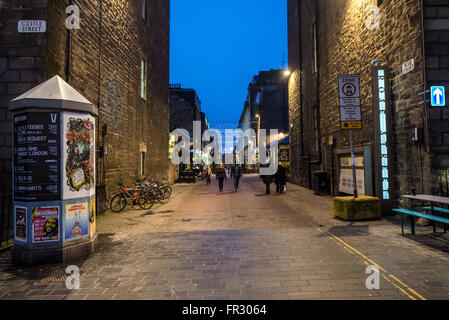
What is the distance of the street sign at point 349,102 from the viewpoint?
816 cm

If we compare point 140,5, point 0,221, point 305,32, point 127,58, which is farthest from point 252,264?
point 305,32

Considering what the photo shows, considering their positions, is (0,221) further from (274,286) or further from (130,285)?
(274,286)

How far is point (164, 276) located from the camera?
3963 mm

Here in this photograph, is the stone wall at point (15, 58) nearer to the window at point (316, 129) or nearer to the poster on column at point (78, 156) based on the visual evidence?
the poster on column at point (78, 156)

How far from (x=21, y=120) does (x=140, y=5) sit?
44.7ft

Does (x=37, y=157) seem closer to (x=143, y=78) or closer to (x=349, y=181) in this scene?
(x=349, y=181)

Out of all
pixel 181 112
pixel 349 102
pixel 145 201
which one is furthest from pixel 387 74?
pixel 181 112

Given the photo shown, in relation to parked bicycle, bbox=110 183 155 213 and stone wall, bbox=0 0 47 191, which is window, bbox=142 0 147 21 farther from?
parked bicycle, bbox=110 183 155 213

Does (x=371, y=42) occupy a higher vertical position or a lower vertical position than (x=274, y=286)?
higher

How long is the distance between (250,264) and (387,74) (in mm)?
8090

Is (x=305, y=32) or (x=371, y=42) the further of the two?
(x=305, y=32)

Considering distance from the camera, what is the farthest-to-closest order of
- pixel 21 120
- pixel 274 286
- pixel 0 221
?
pixel 0 221, pixel 21 120, pixel 274 286

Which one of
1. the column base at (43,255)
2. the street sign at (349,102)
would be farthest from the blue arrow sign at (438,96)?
the column base at (43,255)
